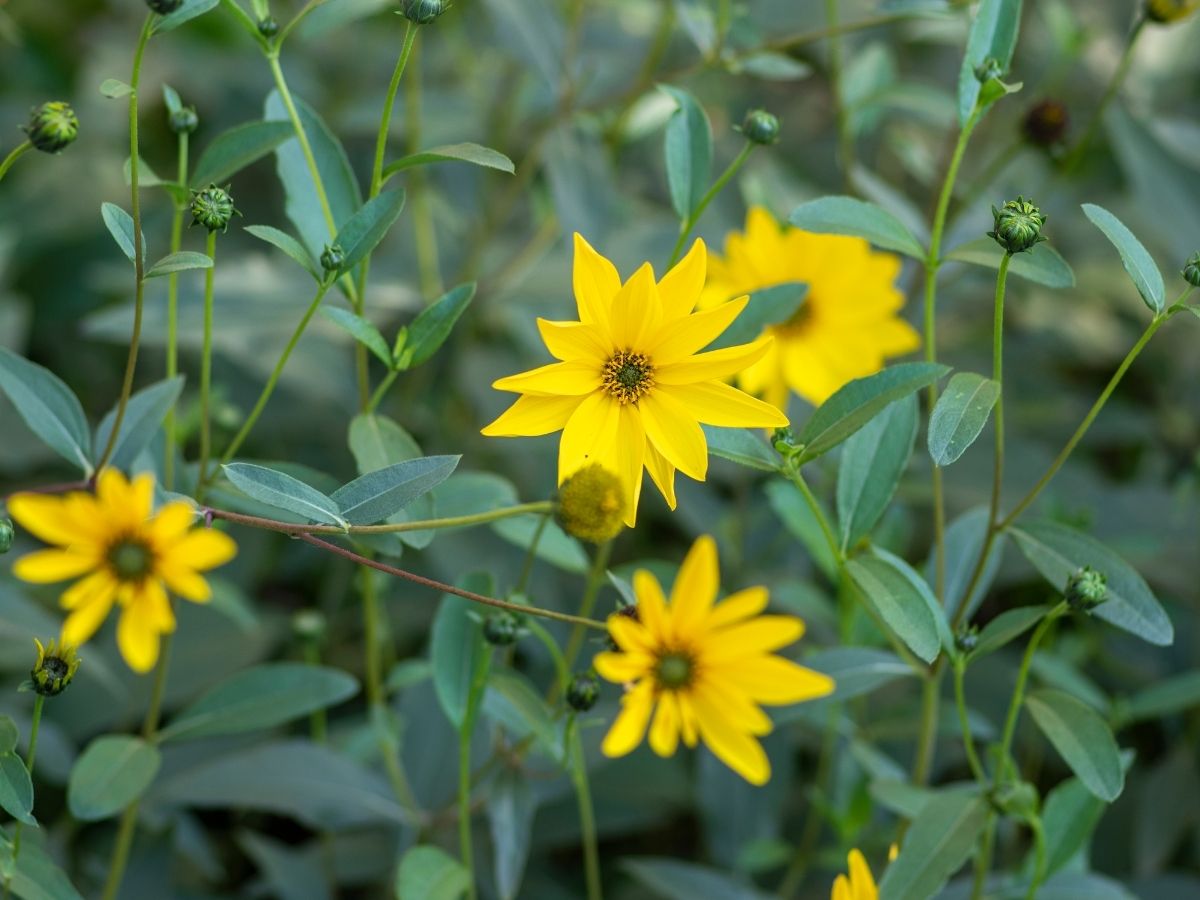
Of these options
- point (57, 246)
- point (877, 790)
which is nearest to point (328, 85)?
point (57, 246)

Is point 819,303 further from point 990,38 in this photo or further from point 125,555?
point 125,555

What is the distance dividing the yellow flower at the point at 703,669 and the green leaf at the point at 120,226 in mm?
308

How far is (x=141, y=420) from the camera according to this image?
776 mm

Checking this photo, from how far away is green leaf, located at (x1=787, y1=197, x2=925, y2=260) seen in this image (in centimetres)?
75

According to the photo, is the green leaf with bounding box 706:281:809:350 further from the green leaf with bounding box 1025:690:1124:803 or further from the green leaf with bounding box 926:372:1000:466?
the green leaf with bounding box 1025:690:1124:803

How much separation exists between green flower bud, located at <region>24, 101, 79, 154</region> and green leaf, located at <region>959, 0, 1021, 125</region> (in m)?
0.50

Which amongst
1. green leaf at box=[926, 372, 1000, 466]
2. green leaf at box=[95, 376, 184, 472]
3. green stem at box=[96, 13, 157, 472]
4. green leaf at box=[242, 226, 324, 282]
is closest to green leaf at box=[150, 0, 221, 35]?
green stem at box=[96, 13, 157, 472]

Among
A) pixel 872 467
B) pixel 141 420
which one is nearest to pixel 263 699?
pixel 141 420

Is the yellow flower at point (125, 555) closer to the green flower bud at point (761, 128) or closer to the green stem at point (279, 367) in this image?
the green stem at point (279, 367)

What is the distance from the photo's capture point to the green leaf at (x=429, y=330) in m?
0.74

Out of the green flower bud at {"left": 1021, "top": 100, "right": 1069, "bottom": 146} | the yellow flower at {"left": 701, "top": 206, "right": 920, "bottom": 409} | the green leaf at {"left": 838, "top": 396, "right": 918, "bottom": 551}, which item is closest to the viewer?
the green leaf at {"left": 838, "top": 396, "right": 918, "bottom": 551}

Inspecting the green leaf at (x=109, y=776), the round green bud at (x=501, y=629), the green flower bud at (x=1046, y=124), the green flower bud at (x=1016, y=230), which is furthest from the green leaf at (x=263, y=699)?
the green flower bud at (x=1046, y=124)

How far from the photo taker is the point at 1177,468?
1.54 m

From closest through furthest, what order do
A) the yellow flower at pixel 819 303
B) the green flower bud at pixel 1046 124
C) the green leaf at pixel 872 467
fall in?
1. the green leaf at pixel 872 467
2. the yellow flower at pixel 819 303
3. the green flower bud at pixel 1046 124
